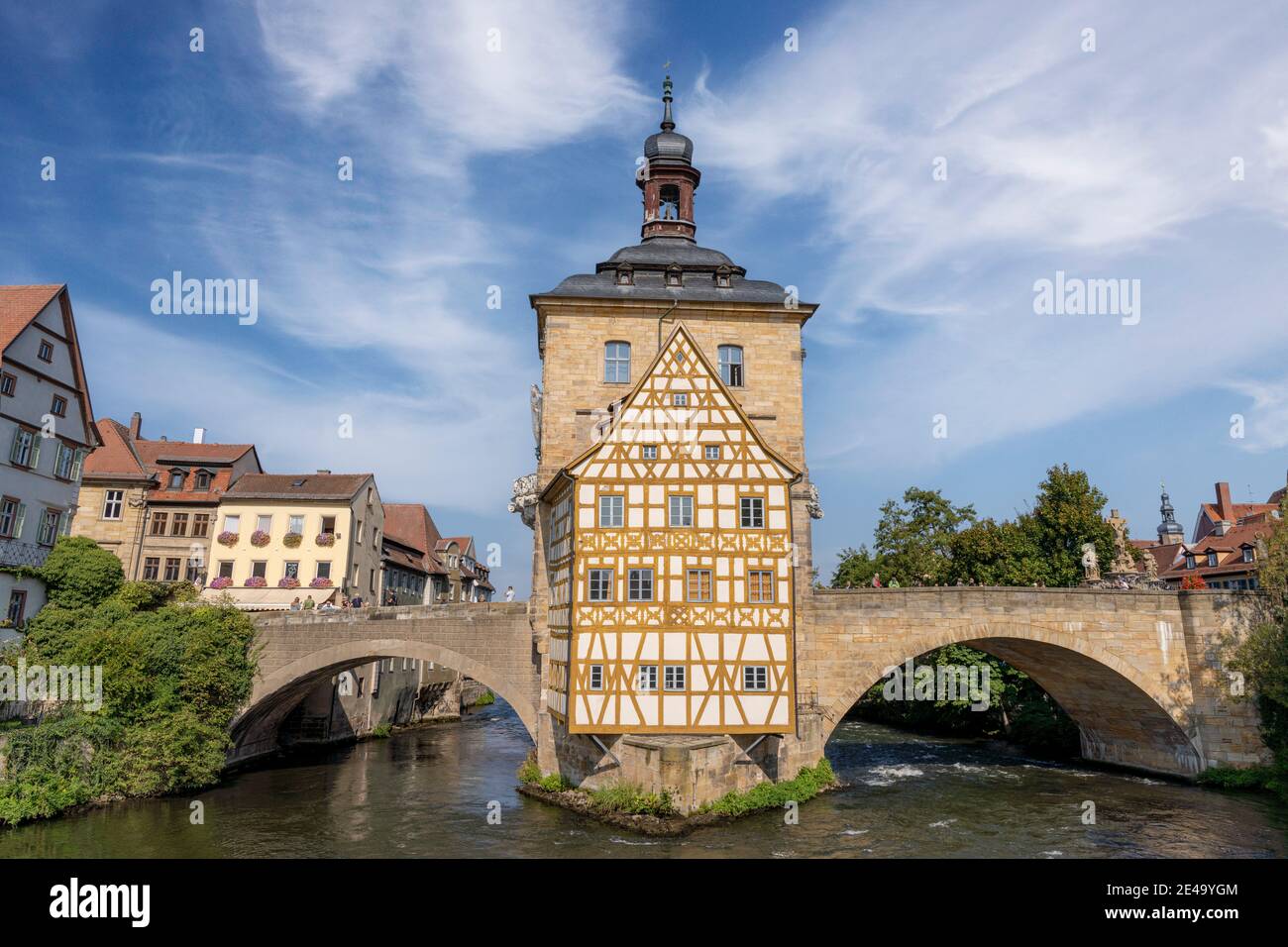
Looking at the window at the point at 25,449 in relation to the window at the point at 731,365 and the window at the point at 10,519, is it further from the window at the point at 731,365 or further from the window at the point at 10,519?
the window at the point at 731,365

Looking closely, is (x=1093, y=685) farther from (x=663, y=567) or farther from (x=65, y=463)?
(x=65, y=463)

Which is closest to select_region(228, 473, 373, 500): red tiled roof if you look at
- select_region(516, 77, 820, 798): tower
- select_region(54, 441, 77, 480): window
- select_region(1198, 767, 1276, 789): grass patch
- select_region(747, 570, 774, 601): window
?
select_region(54, 441, 77, 480): window

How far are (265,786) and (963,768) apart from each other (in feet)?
82.9

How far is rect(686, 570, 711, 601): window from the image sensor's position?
21.9 m

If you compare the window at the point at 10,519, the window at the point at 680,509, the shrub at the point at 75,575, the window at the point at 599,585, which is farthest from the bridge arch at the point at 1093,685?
the window at the point at 10,519

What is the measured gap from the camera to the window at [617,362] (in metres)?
26.9

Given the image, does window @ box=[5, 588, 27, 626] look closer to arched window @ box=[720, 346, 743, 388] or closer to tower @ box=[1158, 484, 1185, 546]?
arched window @ box=[720, 346, 743, 388]

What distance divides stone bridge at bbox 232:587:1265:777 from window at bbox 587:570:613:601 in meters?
4.63

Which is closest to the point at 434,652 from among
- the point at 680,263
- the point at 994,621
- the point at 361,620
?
the point at 361,620

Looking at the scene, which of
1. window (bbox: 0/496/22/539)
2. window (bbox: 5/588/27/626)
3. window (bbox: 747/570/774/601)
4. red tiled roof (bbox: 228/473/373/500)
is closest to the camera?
window (bbox: 747/570/774/601)

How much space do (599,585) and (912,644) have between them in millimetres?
11083

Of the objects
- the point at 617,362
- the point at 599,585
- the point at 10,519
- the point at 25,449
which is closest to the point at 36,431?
the point at 25,449

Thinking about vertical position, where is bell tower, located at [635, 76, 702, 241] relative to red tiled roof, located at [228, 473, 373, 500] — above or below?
above
